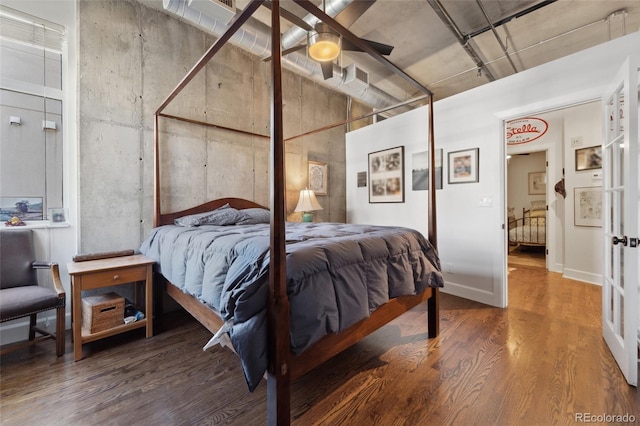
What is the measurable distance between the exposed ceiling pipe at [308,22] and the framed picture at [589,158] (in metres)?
4.06

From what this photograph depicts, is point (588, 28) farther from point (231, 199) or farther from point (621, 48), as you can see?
point (231, 199)

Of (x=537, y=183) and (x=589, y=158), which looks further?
(x=537, y=183)

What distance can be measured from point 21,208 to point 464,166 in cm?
450

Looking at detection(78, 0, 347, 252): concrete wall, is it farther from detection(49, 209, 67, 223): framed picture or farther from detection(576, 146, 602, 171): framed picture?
detection(576, 146, 602, 171): framed picture

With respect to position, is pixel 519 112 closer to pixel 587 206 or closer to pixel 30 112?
pixel 587 206

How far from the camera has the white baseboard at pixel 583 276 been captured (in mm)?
3645

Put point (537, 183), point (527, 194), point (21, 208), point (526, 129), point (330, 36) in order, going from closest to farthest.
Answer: point (330, 36), point (21, 208), point (526, 129), point (537, 183), point (527, 194)

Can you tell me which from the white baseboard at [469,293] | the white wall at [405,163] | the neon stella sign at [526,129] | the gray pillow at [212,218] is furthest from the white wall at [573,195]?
the gray pillow at [212,218]

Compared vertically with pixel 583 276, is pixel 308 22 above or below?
above

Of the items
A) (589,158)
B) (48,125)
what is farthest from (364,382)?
(589,158)

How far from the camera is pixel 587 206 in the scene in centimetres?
385

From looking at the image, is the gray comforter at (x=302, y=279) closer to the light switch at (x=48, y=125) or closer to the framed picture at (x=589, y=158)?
the light switch at (x=48, y=125)

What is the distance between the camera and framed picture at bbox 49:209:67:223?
2.42 m

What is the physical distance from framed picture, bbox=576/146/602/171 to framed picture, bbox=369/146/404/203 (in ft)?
8.67
